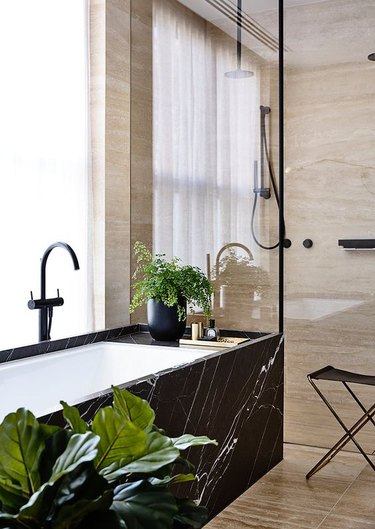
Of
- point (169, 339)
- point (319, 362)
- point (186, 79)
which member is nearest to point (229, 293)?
point (169, 339)

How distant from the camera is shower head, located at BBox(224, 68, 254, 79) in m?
3.82

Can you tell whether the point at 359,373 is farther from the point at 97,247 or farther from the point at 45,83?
the point at 45,83

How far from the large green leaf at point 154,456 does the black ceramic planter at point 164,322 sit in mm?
2119

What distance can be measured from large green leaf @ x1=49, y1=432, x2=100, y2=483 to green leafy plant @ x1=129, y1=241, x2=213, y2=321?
7.20 feet

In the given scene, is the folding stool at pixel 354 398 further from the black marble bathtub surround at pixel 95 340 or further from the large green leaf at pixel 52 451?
the large green leaf at pixel 52 451

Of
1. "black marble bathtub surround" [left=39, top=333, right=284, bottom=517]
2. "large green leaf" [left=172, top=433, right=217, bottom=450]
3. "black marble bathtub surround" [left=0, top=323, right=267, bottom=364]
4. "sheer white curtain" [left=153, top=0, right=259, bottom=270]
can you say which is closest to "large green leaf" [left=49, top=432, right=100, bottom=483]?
"large green leaf" [left=172, top=433, right=217, bottom=450]

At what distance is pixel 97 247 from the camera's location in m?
3.89

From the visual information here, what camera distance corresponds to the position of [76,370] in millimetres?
3303

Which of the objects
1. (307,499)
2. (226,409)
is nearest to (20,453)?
(226,409)

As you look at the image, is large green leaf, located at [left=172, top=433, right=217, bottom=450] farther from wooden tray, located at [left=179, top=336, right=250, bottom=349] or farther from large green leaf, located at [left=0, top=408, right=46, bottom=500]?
wooden tray, located at [left=179, top=336, right=250, bottom=349]

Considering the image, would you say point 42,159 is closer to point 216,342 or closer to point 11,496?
point 216,342

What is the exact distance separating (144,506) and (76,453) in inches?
6.1

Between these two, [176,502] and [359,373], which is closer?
[176,502]

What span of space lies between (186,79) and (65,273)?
1209 mm
